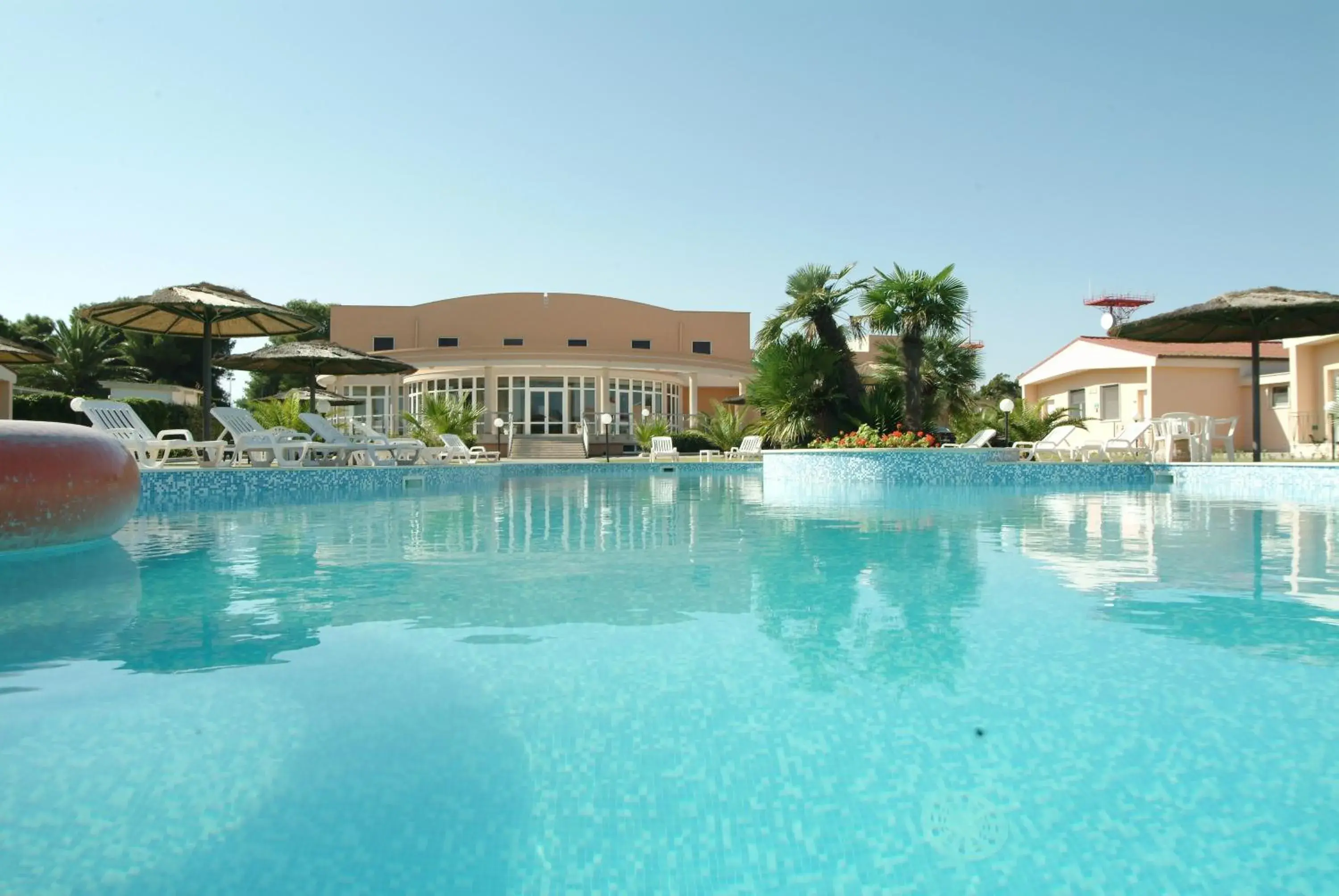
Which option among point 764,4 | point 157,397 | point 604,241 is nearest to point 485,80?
point 764,4

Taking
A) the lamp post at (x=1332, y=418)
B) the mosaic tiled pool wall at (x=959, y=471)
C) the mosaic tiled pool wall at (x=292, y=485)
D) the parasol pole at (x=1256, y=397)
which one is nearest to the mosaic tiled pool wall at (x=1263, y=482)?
the mosaic tiled pool wall at (x=959, y=471)

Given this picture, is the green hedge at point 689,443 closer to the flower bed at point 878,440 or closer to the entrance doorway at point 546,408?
the entrance doorway at point 546,408

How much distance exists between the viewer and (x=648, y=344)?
40.7 meters

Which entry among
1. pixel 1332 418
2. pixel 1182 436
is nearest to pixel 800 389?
pixel 1182 436

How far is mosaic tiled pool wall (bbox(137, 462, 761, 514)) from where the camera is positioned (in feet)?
37.0

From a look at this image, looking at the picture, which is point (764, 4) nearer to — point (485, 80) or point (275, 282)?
point (485, 80)

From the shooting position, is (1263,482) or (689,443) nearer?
(1263,482)

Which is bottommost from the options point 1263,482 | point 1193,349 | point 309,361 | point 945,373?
point 1263,482

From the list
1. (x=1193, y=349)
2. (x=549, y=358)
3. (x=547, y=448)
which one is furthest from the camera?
(x=549, y=358)

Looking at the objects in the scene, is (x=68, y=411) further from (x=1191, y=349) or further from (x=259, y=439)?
(x=1191, y=349)

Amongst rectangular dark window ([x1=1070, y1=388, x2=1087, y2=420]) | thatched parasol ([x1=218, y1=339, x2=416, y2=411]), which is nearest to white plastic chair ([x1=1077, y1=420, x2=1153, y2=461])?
rectangular dark window ([x1=1070, y1=388, x2=1087, y2=420])

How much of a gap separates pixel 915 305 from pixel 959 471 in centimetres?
487

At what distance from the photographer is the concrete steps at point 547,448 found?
29.7 m

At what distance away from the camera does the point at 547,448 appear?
99.3 ft
